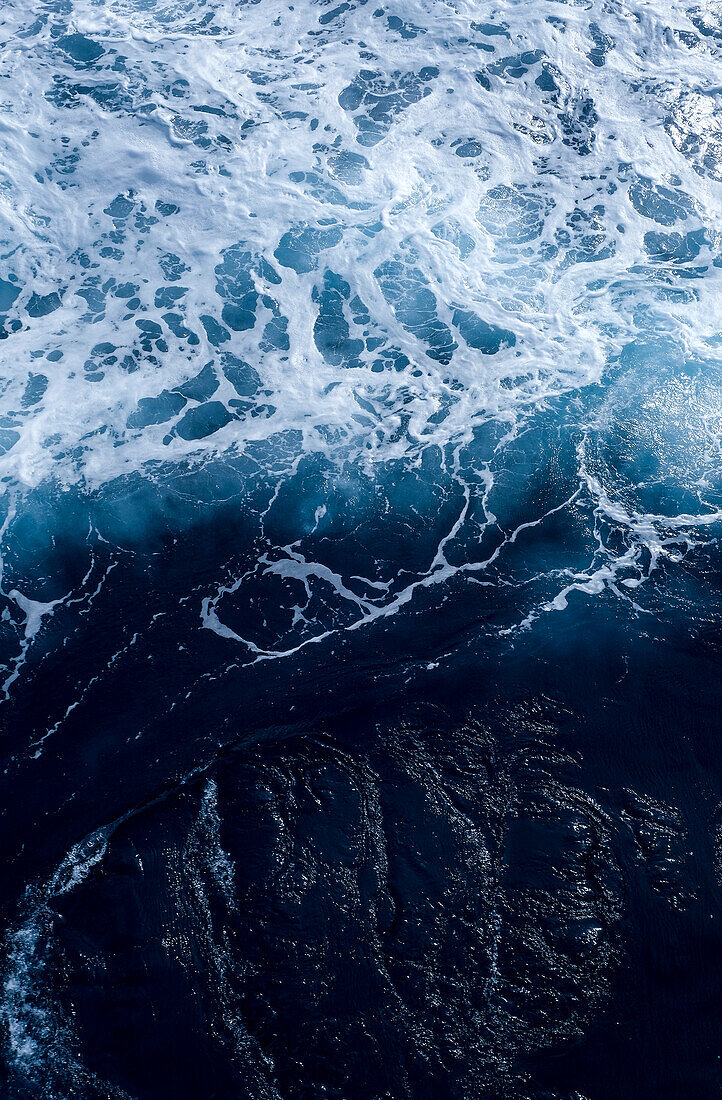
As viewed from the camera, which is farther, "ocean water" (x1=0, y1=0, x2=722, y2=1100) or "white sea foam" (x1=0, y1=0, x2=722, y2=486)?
"white sea foam" (x1=0, y1=0, x2=722, y2=486)

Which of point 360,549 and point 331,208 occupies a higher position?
point 331,208

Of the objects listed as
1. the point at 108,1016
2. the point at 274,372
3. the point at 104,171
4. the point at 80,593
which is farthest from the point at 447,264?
the point at 108,1016

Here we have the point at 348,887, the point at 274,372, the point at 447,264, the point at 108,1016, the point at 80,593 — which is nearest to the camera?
the point at 108,1016

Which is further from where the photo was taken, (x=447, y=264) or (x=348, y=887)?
(x=447, y=264)

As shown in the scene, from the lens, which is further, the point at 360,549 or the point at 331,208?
the point at 331,208

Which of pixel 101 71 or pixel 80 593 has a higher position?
pixel 101 71

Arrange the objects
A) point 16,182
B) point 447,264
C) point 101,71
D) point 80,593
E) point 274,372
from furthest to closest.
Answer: point 101,71 < point 16,182 < point 447,264 < point 274,372 < point 80,593

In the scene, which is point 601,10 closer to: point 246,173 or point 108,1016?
point 246,173

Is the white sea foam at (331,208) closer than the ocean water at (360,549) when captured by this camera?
No
